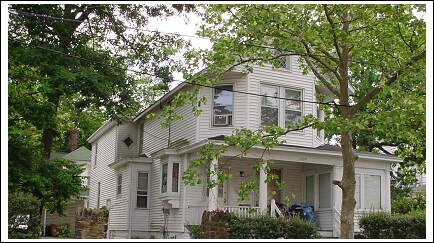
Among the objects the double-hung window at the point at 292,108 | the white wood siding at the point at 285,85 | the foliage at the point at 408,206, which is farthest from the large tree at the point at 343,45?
the foliage at the point at 408,206

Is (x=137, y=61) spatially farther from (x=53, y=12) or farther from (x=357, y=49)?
(x=357, y=49)

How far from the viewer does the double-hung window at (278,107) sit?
20.3 m

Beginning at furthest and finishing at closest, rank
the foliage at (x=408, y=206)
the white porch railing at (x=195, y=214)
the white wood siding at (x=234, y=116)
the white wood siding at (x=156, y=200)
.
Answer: the white wood siding at (x=156, y=200) < the foliage at (x=408, y=206) < the white wood siding at (x=234, y=116) < the white porch railing at (x=195, y=214)

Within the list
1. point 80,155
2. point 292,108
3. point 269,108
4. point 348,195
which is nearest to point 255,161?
point 269,108

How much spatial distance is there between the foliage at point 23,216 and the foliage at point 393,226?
1042 cm

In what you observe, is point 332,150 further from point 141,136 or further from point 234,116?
point 141,136

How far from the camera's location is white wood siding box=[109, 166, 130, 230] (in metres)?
24.1

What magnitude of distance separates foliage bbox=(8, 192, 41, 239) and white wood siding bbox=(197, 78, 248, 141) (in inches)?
296

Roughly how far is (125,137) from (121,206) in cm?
390

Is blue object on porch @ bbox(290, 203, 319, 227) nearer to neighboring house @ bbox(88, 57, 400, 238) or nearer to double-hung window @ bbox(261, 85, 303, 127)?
neighboring house @ bbox(88, 57, 400, 238)

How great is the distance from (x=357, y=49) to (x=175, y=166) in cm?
929

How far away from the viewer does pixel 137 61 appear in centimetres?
1844

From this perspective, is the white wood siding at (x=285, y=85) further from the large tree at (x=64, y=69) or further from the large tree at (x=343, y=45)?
the large tree at (x=343, y=45)

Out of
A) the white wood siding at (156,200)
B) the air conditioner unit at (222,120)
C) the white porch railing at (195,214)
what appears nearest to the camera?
the white porch railing at (195,214)
